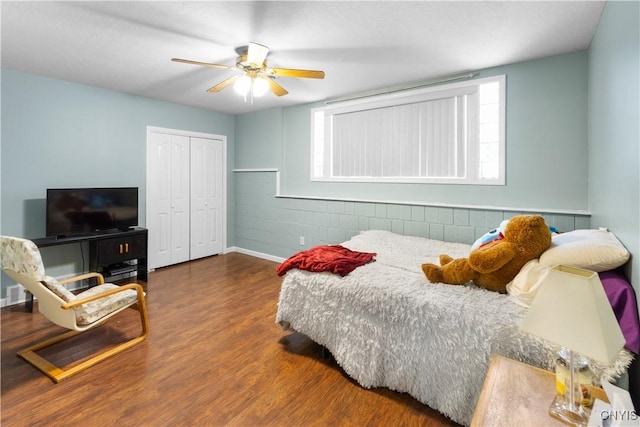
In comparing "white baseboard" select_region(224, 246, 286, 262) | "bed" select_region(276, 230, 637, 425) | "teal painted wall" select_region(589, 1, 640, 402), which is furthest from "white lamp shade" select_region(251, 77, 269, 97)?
"white baseboard" select_region(224, 246, 286, 262)

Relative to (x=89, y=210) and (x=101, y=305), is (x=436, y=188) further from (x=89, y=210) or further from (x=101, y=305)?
(x=89, y=210)

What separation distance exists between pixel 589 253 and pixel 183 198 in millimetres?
4952

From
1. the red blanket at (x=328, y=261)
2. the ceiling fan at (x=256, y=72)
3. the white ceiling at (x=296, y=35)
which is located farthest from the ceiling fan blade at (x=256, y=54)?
the red blanket at (x=328, y=261)

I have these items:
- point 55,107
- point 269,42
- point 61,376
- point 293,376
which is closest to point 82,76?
point 55,107

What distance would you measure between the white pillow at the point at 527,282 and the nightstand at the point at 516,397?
19.0 inches

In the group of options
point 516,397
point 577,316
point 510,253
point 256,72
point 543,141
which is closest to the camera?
point 577,316

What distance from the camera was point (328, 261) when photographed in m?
2.42

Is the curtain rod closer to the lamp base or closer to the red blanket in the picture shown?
the red blanket

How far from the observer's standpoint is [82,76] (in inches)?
138

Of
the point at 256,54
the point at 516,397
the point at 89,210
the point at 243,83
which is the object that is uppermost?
the point at 256,54

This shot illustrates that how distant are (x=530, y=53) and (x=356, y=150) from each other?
2.11 meters

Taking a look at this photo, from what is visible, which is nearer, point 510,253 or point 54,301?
point 510,253

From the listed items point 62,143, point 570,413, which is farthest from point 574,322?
point 62,143

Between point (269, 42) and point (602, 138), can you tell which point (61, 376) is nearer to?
point (269, 42)
